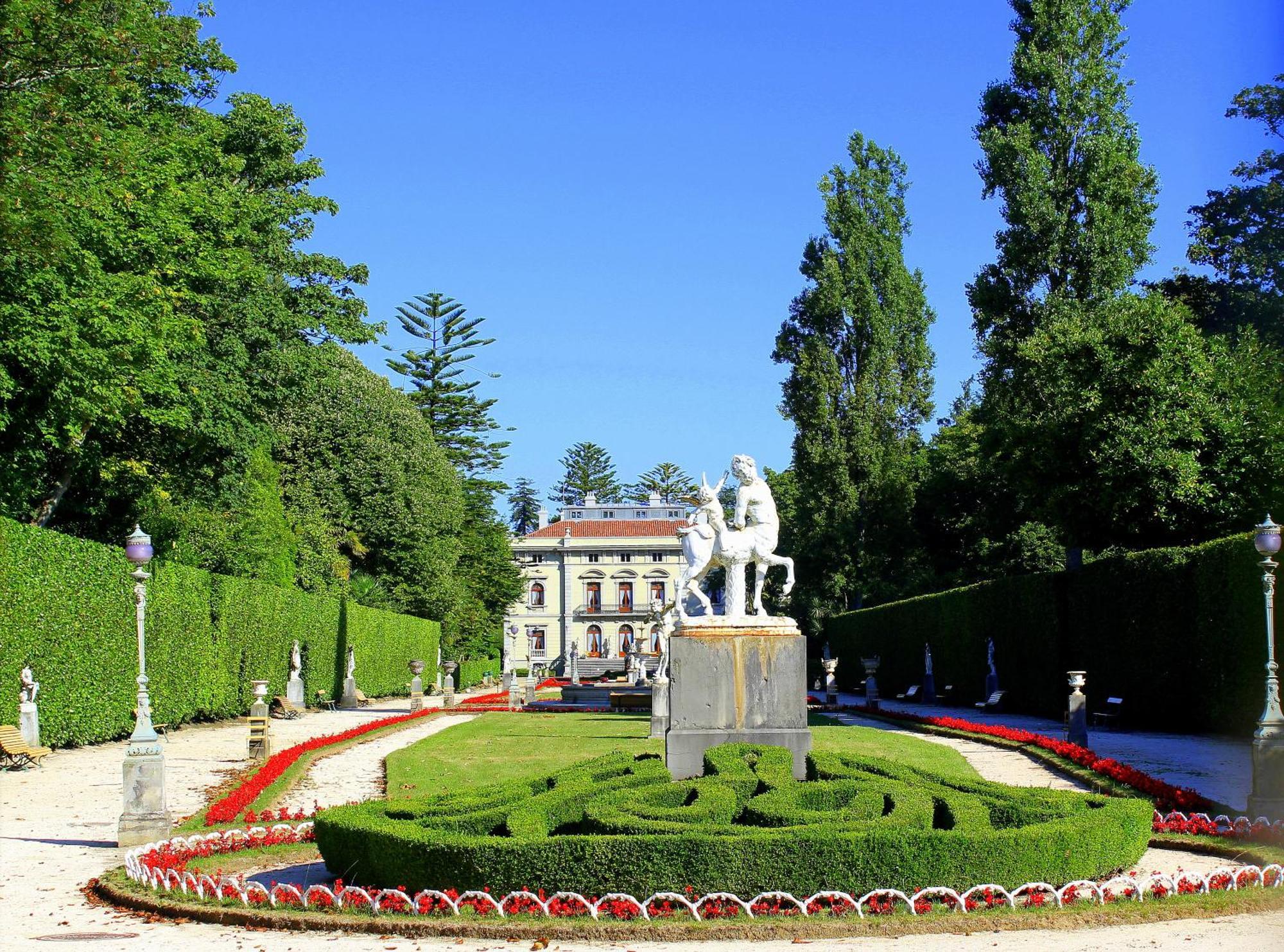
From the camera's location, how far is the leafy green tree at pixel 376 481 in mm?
43875

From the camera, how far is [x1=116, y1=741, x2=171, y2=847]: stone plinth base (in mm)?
11227

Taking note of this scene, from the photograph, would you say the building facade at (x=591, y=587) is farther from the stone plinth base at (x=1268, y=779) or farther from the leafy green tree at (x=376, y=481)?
the stone plinth base at (x=1268, y=779)

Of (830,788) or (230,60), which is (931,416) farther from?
(830,788)

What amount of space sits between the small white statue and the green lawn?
208 inches

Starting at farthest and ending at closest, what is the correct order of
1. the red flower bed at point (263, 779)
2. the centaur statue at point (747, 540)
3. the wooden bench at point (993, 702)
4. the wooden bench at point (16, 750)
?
the wooden bench at point (993, 702)
the wooden bench at point (16, 750)
the centaur statue at point (747, 540)
the red flower bed at point (263, 779)

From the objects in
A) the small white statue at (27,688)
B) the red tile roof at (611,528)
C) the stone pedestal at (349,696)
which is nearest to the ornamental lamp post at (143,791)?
the small white statue at (27,688)

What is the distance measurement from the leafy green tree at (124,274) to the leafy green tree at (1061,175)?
57.4 feet

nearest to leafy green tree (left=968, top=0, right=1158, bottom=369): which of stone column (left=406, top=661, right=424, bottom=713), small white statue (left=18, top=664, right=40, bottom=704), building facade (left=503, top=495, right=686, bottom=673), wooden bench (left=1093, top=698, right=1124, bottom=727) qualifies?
wooden bench (left=1093, top=698, right=1124, bottom=727)

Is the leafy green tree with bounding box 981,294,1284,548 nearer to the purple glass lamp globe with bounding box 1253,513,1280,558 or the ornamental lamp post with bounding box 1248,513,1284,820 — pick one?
the purple glass lamp globe with bounding box 1253,513,1280,558

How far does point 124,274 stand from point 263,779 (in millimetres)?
9821

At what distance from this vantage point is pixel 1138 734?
68.8 ft

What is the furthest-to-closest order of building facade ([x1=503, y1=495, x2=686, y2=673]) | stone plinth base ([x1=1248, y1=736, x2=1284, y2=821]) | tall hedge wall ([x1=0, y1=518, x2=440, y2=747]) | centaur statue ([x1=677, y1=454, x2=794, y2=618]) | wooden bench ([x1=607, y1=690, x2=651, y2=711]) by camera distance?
building facade ([x1=503, y1=495, x2=686, y2=673]), wooden bench ([x1=607, y1=690, x2=651, y2=711]), tall hedge wall ([x1=0, y1=518, x2=440, y2=747]), centaur statue ([x1=677, y1=454, x2=794, y2=618]), stone plinth base ([x1=1248, y1=736, x2=1284, y2=821])

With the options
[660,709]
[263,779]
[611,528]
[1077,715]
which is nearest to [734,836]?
[263,779]

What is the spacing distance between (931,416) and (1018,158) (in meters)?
14.6
